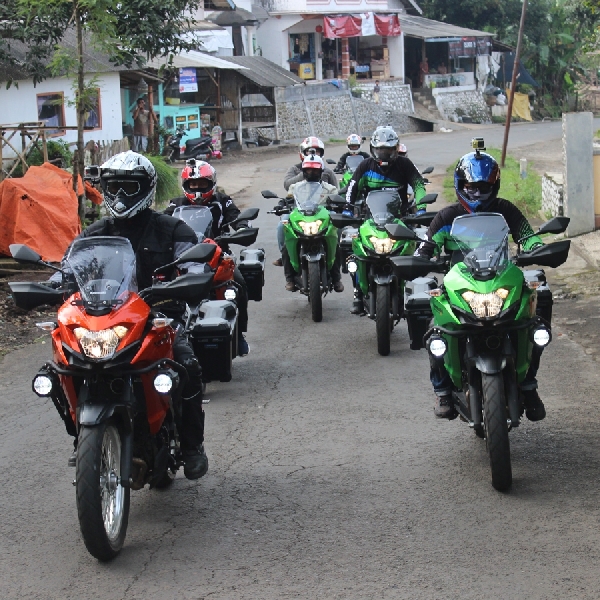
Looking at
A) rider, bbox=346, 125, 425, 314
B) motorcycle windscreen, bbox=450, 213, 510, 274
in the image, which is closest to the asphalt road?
motorcycle windscreen, bbox=450, 213, 510, 274

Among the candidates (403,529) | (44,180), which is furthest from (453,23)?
(403,529)

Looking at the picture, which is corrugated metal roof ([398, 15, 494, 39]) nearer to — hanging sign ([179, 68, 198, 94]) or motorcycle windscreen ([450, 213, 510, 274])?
hanging sign ([179, 68, 198, 94])

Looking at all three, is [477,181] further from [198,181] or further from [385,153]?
[385,153]

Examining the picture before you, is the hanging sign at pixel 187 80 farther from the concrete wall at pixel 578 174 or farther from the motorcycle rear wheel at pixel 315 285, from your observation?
the motorcycle rear wheel at pixel 315 285

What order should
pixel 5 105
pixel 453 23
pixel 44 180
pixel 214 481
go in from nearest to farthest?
pixel 214 481
pixel 44 180
pixel 5 105
pixel 453 23

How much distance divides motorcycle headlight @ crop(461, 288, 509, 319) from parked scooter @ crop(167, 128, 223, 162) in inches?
1218

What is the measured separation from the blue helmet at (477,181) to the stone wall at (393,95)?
1806 inches

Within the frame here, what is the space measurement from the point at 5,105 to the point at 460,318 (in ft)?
71.1

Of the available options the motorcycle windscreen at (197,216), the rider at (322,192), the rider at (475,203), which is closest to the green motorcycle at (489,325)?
the rider at (475,203)

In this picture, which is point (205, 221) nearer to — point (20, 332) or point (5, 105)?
point (20, 332)

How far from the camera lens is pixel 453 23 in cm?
6438

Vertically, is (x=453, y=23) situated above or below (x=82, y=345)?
above

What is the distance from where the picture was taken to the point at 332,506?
5.80 m

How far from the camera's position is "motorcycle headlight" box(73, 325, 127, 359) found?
192 inches
